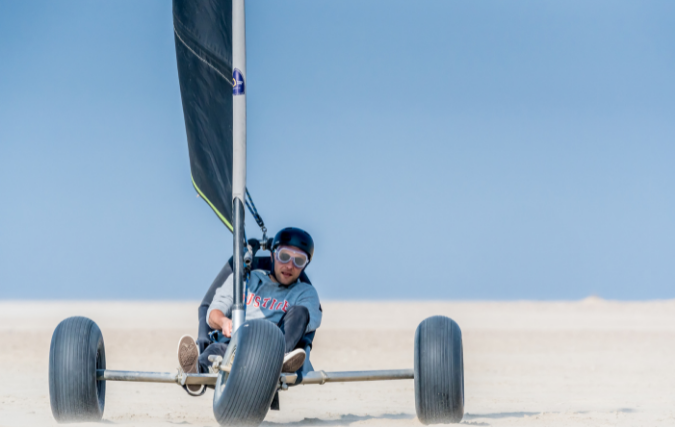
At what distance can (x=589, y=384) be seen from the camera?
10.3m

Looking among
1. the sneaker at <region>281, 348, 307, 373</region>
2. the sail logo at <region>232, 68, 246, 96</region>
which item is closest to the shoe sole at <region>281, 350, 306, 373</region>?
the sneaker at <region>281, 348, 307, 373</region>

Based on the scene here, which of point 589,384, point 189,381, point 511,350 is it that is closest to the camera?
point 189,381

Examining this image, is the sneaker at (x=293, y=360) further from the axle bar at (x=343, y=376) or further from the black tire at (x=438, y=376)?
the black tire at (x=438, y=376)

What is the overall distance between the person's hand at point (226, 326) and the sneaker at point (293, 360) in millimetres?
629

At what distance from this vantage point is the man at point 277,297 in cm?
578

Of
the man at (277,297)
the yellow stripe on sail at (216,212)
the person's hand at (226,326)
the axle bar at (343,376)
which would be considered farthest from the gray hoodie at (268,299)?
the axle bar at (343,376)

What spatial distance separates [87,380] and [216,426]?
956mm

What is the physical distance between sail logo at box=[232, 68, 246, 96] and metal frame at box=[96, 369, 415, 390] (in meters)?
2.09

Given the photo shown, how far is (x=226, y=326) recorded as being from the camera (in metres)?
5.73

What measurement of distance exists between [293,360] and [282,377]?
0.69ft

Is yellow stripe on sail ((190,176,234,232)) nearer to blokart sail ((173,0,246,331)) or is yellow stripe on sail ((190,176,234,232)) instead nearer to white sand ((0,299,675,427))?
blokart sail ((173,0,246,331))

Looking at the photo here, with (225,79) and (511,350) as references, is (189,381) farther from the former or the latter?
(511,350)

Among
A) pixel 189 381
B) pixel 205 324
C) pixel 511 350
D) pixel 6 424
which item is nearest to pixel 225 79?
pixel 205 324

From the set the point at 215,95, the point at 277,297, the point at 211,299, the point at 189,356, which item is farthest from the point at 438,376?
the point at 215,95
